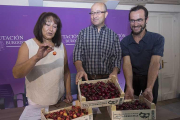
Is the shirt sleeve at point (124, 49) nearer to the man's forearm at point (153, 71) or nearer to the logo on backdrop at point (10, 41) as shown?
the man's forearm at point (153, 71)

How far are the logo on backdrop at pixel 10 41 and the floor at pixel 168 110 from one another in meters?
2.52

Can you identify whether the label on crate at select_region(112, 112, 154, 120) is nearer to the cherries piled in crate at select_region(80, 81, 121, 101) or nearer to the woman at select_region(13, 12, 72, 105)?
the cherries piled in crate at select_region(80, 81, 121, 101)

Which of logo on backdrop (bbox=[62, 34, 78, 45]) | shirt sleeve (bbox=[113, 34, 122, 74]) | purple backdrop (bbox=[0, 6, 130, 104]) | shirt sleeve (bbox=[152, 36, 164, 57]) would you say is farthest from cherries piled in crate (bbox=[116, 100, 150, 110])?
purple backdrop (bbox=[0, 6, 130, 104])

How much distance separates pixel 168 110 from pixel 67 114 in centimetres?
102

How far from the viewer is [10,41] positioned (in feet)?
9.29

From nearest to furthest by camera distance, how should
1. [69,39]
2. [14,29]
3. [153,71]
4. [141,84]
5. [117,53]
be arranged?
[153,71]
[117,53]
[141,84]
[14,29]
[69,39]

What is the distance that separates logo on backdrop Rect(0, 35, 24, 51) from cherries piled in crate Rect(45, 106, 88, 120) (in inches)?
78.8

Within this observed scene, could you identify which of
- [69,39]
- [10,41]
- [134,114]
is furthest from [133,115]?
[10,41]

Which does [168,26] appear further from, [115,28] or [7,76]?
[7,76]

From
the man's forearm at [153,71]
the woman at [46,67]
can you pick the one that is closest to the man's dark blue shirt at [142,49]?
the man's forearm at [153,71]

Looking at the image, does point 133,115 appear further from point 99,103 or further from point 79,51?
point 79,51

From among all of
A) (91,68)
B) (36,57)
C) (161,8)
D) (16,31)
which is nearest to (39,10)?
(16,31)

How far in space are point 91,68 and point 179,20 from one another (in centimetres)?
368

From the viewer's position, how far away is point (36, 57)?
4.58 feet
